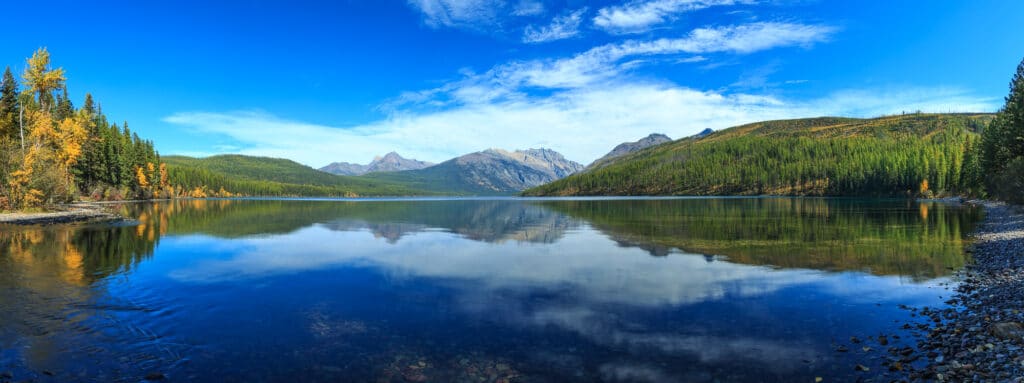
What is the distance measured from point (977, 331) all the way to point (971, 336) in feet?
1.86

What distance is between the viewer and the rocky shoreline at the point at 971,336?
10227mm

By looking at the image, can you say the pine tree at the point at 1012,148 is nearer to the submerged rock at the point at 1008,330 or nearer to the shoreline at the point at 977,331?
the shoreline at the point at 977,331

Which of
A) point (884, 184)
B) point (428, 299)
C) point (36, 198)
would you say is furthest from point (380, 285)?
point (884, 184)

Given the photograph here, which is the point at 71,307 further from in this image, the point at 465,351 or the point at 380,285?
the point at 465,351

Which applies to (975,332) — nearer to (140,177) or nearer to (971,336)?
(971,336)

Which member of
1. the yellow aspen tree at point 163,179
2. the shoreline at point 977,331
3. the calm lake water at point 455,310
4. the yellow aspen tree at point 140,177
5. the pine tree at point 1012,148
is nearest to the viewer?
the shoreline at point 977,331

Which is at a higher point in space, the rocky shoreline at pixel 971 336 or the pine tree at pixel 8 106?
the pine tree at pixel 8 106

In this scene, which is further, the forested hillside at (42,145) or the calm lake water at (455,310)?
the forested hillside at (42,145)

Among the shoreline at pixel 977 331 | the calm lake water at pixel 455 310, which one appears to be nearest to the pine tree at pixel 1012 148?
the calm lake water at pixel 455 310

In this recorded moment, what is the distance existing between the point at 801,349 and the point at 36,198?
265 feet

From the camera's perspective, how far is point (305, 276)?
898 inches

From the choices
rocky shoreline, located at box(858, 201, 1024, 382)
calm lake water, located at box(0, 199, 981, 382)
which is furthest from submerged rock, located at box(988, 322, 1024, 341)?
calm lake water, located at box(0, 199, 981, 382)

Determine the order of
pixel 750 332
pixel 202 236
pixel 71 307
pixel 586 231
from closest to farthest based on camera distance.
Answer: pixel 750 332, pixel 71 307, pixel 202 236, pixel 586 231

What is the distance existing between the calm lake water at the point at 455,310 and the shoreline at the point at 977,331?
0.96 meters
